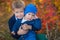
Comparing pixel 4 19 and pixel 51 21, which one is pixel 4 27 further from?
pixel 51 21

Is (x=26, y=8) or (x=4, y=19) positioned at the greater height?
(x=26, y=8)

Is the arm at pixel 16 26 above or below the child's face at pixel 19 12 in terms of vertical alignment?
below

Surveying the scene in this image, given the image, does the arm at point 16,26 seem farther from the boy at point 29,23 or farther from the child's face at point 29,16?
the child's face at point 29,16

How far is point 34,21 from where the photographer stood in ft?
9.05

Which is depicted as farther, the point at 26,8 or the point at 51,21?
the point at 51,21

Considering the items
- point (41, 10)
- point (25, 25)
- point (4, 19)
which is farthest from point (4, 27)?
point (25, 25)

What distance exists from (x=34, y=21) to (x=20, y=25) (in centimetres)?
19

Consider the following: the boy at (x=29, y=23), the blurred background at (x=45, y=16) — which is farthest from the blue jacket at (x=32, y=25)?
the blurred background at (x=45, y=16)

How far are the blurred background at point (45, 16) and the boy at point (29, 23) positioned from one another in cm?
67

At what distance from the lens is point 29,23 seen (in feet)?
9.04

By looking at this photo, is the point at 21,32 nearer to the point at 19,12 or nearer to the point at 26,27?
the point at 26,27

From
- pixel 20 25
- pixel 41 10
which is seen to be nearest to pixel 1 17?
pixel 41 10

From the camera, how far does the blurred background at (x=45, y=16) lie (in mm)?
3488

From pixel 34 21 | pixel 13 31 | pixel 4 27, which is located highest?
pixel 34 21
